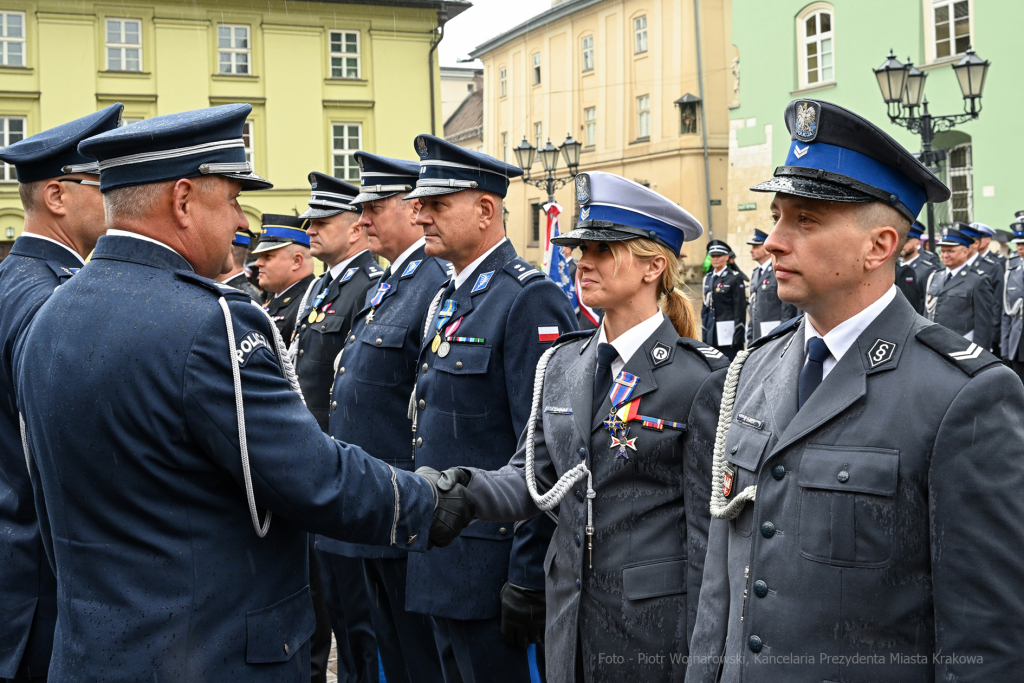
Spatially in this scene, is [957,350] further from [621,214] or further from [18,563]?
[18,563]

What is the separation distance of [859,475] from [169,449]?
60.6 inches

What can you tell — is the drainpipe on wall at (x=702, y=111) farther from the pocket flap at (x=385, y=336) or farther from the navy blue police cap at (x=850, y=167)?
the navy blue police cap at (x=850, y=167)

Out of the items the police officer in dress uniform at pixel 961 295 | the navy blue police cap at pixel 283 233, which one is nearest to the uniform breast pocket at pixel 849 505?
the navy blue police cap at pixel 283 233

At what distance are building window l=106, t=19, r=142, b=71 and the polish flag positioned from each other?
28407 millimetres

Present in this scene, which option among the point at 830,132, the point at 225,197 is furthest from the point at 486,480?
the point at 830,132

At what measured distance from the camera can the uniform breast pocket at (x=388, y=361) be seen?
445cm

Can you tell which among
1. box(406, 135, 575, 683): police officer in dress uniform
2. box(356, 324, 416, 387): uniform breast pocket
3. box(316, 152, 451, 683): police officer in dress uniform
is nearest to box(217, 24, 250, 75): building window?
box(316, 152, 451, 683): police officer in dress uniform

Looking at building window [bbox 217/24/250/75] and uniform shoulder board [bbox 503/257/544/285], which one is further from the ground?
building window [bbox 217/24/250/75]

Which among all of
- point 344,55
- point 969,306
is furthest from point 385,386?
point 344,55

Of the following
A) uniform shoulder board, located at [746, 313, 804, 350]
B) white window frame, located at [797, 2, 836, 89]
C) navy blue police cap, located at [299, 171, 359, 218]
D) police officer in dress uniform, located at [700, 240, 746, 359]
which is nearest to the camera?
uniform shoulder board, located at [746, 313, 804, 350]

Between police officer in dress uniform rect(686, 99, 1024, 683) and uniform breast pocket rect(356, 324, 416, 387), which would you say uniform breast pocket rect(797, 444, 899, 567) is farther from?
uniform breast pocket rect(356, 324, 416, 387)

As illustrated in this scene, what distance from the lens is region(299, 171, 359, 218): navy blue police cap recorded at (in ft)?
19.5

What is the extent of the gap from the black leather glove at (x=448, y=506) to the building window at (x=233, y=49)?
29018mm

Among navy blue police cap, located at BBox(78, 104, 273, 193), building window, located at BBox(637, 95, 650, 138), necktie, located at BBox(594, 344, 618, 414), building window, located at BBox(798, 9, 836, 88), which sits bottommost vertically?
necktie, located at BBox(594, 344, 618, 414)
